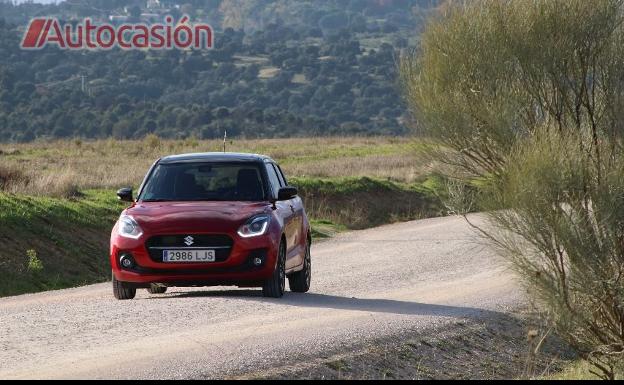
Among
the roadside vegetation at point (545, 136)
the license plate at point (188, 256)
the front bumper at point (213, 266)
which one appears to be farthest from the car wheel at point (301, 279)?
the license plate at point (188, 256)

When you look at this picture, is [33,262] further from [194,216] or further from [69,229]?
[194,216]

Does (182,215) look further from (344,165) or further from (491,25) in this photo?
(344,165)

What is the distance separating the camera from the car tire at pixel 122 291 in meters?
16.6

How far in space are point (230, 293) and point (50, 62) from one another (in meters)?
157

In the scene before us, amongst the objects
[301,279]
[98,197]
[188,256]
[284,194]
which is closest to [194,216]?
[188,256]

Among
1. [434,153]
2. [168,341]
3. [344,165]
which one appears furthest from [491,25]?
[344,165]

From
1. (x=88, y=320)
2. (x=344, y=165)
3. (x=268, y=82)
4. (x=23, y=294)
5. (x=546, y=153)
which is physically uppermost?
(x=546, y=153)

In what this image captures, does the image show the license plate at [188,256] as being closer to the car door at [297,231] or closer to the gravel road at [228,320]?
the gravel road at [228,320]

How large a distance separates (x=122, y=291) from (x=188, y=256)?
4.77 feet

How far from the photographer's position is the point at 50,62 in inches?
6727

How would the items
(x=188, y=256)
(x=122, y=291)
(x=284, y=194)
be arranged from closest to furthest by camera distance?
(x=188, y=256), (x=284, y=194), (x=122, y=291)

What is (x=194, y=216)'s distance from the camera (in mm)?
15797

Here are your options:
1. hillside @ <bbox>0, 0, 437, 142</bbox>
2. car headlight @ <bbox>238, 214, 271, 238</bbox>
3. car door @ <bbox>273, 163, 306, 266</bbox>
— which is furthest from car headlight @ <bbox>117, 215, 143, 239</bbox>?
hillside @ <bbox>0, 0, 437, 142</bbox>

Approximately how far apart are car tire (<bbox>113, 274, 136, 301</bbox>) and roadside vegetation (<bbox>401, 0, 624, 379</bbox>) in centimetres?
425
